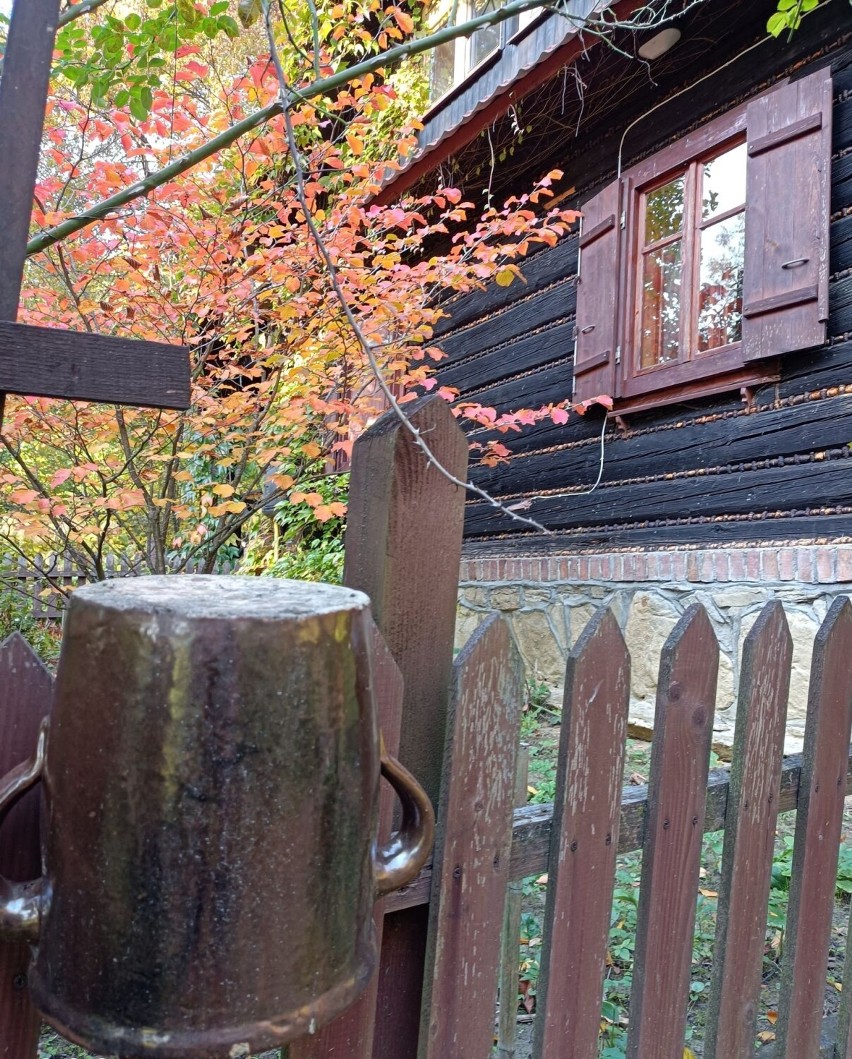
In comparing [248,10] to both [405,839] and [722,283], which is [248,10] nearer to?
[405,839]

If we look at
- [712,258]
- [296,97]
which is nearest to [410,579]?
[296,97]

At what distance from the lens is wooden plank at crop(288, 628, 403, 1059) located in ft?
2.65

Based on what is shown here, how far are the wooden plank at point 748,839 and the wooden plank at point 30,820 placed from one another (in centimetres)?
104

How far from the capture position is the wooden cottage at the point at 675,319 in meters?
3.37

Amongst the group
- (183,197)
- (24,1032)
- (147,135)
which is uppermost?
(147,135)

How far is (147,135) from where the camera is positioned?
154 inches

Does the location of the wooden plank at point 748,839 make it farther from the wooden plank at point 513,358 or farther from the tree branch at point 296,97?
the wooden plank at point 513,358

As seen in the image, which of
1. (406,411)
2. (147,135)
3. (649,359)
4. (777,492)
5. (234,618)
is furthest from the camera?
(649,359)

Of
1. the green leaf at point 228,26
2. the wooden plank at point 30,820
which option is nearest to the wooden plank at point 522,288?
the green leaf at point 228,26

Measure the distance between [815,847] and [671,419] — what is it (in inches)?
124

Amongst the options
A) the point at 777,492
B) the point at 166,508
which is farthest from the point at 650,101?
the point at 166,508

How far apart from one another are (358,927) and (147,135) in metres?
4.43

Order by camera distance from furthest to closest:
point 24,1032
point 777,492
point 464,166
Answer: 1. point 464,166
2. point 777,492
3. point 24,1032

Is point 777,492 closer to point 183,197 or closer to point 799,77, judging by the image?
point 799,77
